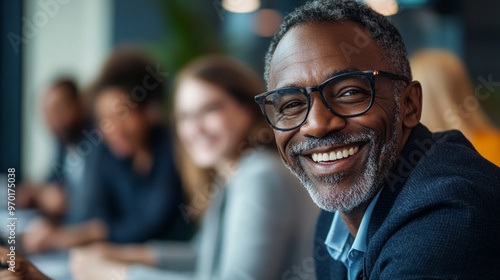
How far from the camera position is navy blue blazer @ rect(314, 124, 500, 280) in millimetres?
758

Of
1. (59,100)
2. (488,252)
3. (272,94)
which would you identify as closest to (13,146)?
(59,100)

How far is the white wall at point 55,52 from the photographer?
3.97 meters

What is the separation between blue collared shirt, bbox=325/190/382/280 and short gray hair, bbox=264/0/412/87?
189 mm

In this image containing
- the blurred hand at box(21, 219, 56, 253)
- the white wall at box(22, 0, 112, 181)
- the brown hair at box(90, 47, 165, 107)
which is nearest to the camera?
the blurred hand at box(21, 219, 56, 253)

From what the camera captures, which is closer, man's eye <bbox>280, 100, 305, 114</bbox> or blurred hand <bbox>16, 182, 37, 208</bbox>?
man's eye <bbox>280, 100, 305, 114</bbox>

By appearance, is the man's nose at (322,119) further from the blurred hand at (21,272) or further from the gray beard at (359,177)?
the blurred hand at (21,272)

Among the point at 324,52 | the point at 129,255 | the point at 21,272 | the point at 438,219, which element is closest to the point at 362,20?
the point at 324,52

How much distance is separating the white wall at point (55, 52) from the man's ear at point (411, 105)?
10.2ft

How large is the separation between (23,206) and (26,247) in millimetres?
797

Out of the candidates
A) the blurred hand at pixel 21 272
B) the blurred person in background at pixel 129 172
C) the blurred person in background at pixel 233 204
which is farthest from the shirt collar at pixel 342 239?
the blurred person in background at pixel 129 172

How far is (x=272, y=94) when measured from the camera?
932mm

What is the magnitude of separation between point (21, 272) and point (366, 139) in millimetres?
522

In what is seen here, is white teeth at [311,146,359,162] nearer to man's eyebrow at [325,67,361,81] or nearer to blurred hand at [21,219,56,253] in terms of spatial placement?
man's eyebrow at [325,67,361,81]

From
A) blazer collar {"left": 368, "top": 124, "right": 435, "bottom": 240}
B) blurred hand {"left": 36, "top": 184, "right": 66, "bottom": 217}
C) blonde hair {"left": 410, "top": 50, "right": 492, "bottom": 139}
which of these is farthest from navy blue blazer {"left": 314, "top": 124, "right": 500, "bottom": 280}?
blurred hand {"left": 36, "top": 184, "right": 66, "bottom": 217}
